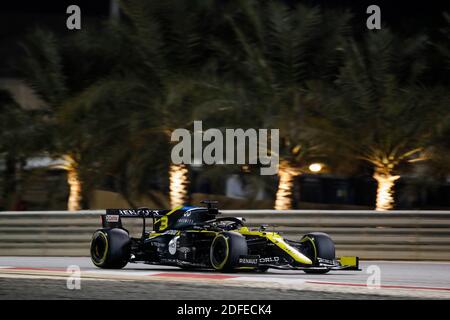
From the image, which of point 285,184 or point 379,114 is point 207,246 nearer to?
point 285,184

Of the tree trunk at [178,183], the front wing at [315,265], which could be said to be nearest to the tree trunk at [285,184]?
the tree trunk at [178,183]

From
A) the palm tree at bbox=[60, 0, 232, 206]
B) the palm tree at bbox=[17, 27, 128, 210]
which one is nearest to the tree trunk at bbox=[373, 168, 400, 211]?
the palm tree at bbox=[60, 0, 232, 206]

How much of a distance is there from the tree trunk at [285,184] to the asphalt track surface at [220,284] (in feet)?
15.6

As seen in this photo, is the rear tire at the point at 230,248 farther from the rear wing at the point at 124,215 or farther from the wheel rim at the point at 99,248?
the wheel rim at the point at 99,248

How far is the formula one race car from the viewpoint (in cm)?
1181

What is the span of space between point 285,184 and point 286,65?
2.29m

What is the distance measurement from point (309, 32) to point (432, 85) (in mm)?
2672

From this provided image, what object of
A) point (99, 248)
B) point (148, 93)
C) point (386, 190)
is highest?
point (148, 93)

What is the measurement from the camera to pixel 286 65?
18219 mm

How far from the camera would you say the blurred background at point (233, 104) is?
17.7 m

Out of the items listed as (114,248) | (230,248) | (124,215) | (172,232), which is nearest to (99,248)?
(114,248)

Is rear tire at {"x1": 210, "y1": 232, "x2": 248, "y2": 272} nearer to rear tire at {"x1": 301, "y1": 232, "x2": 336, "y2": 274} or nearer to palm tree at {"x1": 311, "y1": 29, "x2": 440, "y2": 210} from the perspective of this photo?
rear tire at {"x1": 301, "y1": 232, "x2": 336, "y2": 274}

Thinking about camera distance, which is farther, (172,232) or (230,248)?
(172,232)

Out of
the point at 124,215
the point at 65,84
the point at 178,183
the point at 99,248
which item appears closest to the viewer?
the point at 99,248
